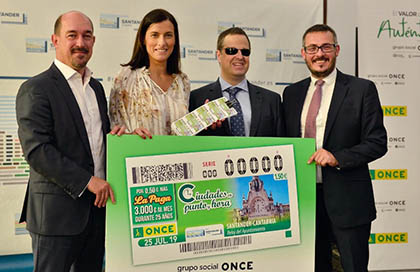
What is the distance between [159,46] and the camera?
2.13 m

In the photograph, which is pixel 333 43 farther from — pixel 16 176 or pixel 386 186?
pixel 16 176

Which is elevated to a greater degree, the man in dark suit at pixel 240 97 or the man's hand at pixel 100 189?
the man in dark suit at pixel 240 97

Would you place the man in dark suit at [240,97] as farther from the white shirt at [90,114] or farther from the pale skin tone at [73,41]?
the pale skin tone at [73,41]

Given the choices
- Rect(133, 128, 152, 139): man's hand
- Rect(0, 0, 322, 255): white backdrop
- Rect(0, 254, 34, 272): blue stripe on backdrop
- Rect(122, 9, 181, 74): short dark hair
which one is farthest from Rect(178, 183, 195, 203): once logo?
Rect(0, 254, 34, 272): blue stripe on backdrop

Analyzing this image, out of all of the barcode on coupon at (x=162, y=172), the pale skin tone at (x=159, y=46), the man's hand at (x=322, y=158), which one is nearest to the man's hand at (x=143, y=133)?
the barcode on coupon at (x=162, y=172)

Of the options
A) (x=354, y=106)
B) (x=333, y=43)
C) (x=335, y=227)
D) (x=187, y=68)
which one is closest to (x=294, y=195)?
(x=335, y=227)

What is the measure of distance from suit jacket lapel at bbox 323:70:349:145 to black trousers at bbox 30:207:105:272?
1.44 m

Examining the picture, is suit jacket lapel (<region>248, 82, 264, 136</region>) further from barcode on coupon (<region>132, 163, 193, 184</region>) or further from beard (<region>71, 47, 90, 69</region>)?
beard (<region>71, 47, 90, 69</region>)

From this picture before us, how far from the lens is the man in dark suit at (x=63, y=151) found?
1797mm

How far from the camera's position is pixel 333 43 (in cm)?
243

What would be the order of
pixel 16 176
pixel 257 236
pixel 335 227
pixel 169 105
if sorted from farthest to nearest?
pixel 16 176
pixel 335 227
pixel 169 105
pixel 257 236

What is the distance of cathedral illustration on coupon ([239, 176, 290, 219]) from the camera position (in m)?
2.00

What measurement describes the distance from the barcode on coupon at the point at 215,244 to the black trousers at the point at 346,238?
0.64 meters

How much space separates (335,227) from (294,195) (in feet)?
1.52
